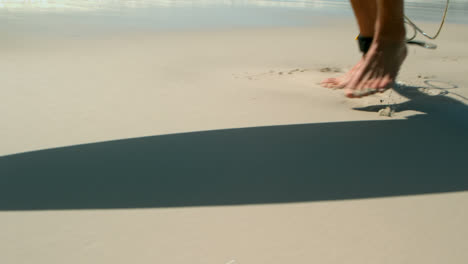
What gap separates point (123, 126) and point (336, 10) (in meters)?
5.97

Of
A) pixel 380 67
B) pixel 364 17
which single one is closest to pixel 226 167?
pixel 380 67

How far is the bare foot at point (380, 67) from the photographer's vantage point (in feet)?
6.25

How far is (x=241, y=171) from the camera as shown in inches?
48.6

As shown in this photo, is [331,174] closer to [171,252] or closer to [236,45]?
[171,252]

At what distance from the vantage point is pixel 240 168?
125 centimetres

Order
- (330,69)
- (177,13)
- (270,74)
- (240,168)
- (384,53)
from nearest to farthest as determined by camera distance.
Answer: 1. (240,168)
2. (384,53)
3. (270,74)
4. (330,69)
5. (177,13)

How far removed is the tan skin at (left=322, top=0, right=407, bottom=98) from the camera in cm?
187

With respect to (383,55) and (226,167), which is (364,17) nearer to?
(383,55)

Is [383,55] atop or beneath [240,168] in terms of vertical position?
atop

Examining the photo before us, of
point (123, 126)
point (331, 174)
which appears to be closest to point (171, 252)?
point (331, 174)


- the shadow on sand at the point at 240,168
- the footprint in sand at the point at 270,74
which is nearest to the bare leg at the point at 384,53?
the shadow on sand at the point at 240,168

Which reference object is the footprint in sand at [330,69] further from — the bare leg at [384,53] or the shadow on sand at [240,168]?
the shadow on sand at [240,168]

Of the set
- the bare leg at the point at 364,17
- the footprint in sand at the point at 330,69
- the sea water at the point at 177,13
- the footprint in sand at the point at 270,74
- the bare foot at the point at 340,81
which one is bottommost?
the sea water at the point at 177,13

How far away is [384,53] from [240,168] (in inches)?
39.7
